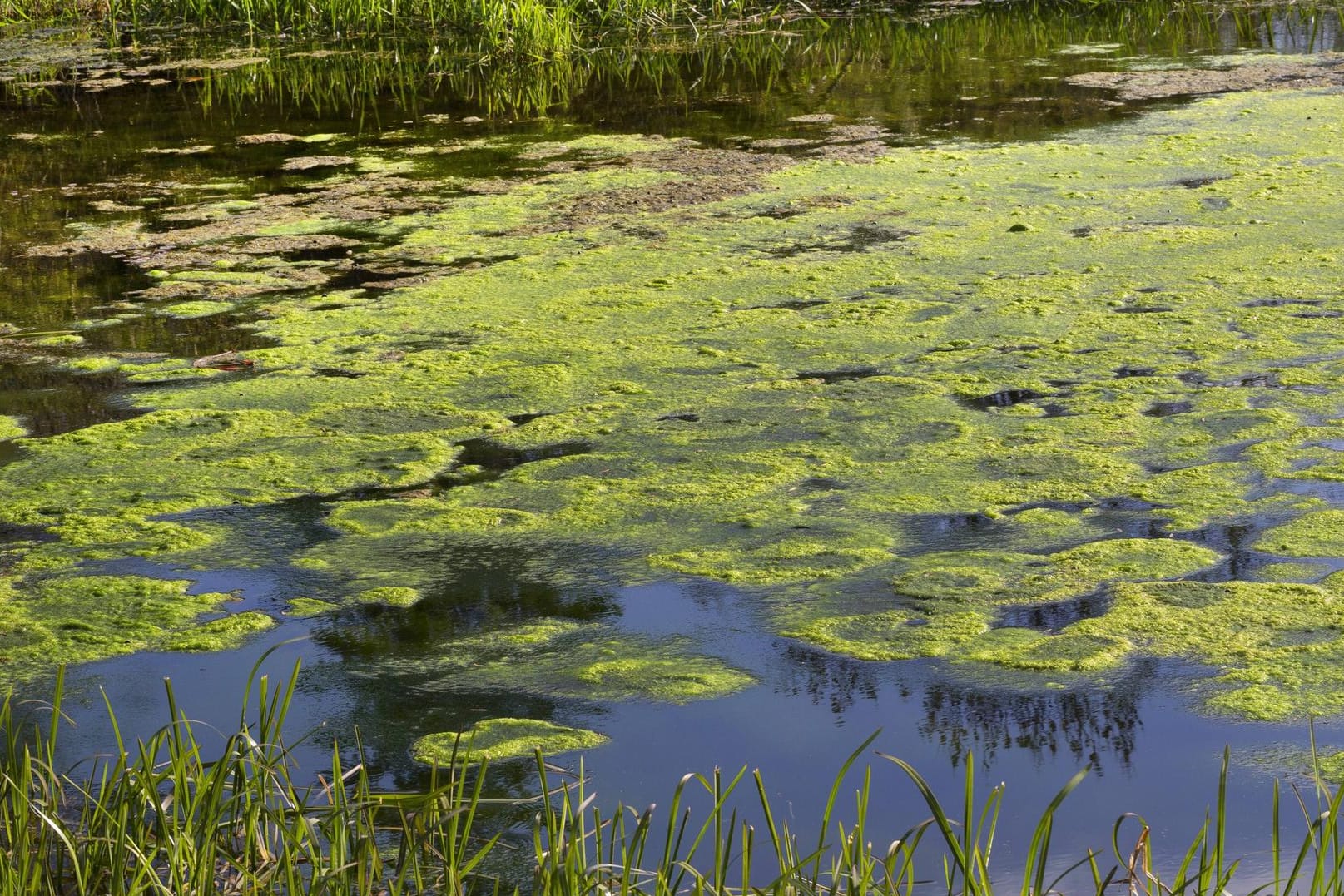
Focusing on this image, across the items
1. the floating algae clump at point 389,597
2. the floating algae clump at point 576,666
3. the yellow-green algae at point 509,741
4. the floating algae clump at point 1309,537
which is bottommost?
the yellow-green algae at point 509,741

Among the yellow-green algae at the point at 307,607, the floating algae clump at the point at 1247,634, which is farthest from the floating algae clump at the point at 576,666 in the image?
the floating algae clump at the point at 1247,634

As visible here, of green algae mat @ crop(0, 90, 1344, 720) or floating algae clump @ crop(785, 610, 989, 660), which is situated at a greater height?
green algae mat @ crop(0, 90, 1344, 720)

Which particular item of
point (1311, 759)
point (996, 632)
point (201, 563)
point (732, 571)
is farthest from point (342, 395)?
point (1311, 759)

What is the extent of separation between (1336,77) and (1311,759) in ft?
19.3

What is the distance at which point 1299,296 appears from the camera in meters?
3.99

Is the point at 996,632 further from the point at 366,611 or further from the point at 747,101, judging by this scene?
the point at 747,101

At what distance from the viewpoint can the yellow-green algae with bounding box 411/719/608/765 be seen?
215 cm

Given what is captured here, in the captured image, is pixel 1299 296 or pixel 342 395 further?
pixel 1299 296

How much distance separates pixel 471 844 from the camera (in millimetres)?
1903

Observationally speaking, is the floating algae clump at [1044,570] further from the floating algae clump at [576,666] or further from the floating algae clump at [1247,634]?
the floating algae clump at [576,666]

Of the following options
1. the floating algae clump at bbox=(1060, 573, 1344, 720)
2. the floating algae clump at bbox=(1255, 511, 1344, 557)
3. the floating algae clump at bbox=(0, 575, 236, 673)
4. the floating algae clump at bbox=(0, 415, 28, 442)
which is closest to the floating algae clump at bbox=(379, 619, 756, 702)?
the floating algae clump at bbox=(0, 575, 236, 673)

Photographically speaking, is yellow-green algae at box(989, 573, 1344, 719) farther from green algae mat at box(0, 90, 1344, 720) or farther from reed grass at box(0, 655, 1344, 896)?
Answer: reed grass at box(0, 655, 1344, 896)

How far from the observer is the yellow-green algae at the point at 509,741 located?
7.06 feet

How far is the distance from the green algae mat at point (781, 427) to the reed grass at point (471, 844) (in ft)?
1.48
